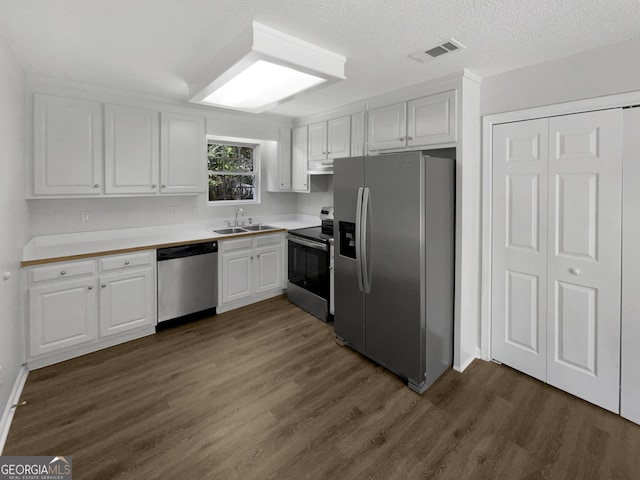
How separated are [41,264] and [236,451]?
2.13 meters

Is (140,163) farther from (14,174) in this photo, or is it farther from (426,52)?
(426,52)

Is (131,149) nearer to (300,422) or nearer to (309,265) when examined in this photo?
(309,265)

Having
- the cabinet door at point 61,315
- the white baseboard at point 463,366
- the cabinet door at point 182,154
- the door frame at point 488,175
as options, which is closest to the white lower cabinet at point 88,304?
the cabinet door at point 61,315

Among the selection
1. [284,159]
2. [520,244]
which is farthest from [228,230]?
[520,244]

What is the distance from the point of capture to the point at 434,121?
106 inches

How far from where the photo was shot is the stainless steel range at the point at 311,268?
11.8 feet

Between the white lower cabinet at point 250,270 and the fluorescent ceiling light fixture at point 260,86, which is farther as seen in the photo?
the white lower cabinet at point 250,270

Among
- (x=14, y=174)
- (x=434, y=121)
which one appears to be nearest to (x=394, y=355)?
(x=434, y=121)

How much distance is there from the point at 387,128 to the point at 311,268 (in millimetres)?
1730

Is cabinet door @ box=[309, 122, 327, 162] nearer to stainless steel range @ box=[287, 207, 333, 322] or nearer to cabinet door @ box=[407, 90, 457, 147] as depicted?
stainless steel range @ box=[287, 207, 333, 322]

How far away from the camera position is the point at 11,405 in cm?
213

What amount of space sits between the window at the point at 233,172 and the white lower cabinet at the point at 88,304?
5.01 feet

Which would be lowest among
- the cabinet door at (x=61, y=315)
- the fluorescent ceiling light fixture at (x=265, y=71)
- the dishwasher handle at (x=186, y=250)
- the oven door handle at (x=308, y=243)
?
the cabinet door at (x=61, y=315)

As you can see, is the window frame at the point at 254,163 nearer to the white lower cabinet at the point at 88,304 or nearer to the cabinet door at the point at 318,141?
the cabinet door at the point at 318,141
